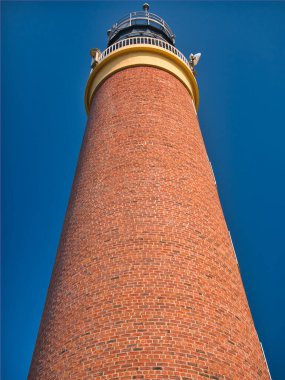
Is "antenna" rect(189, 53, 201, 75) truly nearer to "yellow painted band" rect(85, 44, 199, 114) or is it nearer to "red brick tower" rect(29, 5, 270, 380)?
"yellow painted band" rect(85, 44, 199, 114)

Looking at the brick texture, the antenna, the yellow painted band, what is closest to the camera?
the brick texture

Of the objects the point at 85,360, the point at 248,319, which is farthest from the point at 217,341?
the point at 85,360

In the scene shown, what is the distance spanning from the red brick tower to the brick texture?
0.07 ft

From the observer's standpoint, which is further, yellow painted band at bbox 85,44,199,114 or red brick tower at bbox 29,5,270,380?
yellow painted band at bbox 85,44,199,114

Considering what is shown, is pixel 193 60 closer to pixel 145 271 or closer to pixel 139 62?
pixel 139 62

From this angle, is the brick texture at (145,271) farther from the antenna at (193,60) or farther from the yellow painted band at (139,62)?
the antenna at (193,60)

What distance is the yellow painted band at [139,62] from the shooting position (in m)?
12.7

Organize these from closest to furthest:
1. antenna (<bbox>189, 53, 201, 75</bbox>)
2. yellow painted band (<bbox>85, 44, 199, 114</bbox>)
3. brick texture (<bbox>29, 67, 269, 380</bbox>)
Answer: brick texture (<bbox>29, 67, 269, 380</bbox>)
yellow painted band (<bbox>85, 44, 199, 114</bbox>)
antenna (<bbox>189, 53, 201, 75</bbox>)

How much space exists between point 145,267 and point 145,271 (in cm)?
9

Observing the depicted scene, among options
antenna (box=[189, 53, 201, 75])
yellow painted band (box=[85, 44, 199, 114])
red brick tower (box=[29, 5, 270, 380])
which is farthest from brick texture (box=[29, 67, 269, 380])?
antenna (box=[189, 53, 201, 75])

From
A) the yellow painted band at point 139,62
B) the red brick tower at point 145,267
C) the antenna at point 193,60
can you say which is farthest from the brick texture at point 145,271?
the antenna at point 193,60

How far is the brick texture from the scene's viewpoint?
6.06 metres

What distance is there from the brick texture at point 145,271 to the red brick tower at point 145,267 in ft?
0.07

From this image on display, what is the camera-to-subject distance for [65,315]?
709cm
